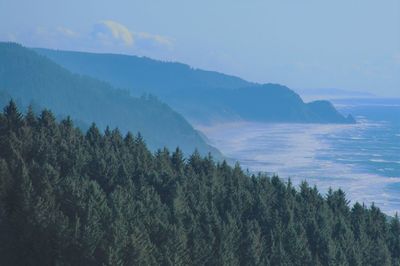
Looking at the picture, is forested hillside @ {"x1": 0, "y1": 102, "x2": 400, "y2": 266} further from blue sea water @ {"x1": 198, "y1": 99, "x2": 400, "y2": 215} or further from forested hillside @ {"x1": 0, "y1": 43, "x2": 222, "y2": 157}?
forested hillside @ {"x1": 0, "y1": 43, "x2": 222, "y2": 157}

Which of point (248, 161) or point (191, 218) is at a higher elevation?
point (248, 161)

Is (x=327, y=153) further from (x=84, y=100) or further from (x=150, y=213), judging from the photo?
(x=150, y=213)

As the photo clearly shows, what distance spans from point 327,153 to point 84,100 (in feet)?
176

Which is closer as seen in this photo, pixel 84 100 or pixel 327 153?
pixel 327 153

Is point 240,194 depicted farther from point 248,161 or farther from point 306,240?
point 248,161

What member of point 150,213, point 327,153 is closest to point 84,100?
point 327,153

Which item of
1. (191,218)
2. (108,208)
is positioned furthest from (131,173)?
(108,208)

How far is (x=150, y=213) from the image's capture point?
26.2 meters

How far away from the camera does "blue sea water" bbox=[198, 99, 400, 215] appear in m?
86.6

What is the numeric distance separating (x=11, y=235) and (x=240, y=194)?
1211cm

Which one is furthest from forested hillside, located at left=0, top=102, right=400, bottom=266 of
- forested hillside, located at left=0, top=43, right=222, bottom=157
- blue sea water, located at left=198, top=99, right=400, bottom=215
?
forested hillside, located at left=0, top=43, right=222, bottom=157

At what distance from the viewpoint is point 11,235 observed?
77.7 feet

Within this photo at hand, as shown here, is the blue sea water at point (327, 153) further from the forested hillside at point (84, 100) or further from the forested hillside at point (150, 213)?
the forested hillside at point (150, 213)

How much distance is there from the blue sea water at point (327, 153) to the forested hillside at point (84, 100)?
9.53 metres
